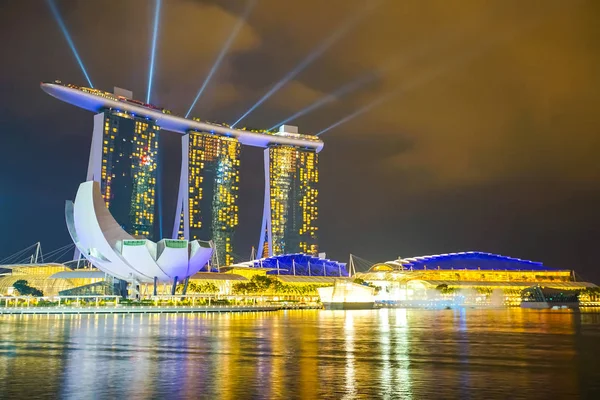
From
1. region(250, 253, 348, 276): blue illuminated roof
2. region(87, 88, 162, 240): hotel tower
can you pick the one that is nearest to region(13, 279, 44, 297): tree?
region(87, 88, 162, 240): hotel tower

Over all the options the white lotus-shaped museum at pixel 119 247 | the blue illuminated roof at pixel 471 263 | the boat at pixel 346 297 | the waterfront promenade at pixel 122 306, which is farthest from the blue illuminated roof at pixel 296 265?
the white lotus-shaped museum at pixel 119 247

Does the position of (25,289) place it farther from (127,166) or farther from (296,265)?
(296,265)

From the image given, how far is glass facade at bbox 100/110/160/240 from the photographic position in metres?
170

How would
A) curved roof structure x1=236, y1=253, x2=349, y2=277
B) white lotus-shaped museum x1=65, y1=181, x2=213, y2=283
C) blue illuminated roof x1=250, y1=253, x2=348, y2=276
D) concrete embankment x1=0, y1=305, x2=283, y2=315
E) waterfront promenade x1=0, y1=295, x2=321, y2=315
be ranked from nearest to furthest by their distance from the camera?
1. concrete embankment x1=0, y1=305, x2=283, y2=315
2. waterfront promenade x1=0, y1=295, x2=321, y2=315
3. white lotus-shaped museum x1=65, y1=181, x2=213, y2=283
4. curved roof structure x1=236, y1=253, x2=349, y2=277
5. blue illuminated roof x1=250, y1=253, x2=348, y2=276

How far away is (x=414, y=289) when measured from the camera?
513 feet

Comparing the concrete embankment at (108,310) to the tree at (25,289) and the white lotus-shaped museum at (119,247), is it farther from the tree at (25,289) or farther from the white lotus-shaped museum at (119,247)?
the tree at (25,289)

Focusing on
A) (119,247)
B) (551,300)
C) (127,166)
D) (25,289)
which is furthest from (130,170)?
(551,300)

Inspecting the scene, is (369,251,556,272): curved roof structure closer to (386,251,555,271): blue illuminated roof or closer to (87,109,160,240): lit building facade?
(386,251,555,271): blue illuminated roof

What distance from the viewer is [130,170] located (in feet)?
577

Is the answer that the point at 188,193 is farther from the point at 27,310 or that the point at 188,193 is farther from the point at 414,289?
the point at 27,310

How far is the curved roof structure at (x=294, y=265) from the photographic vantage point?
554 feet

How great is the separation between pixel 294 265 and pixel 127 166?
5574 centimetres

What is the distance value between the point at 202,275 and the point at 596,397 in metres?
123

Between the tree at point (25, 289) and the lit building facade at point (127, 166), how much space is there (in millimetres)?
48516
